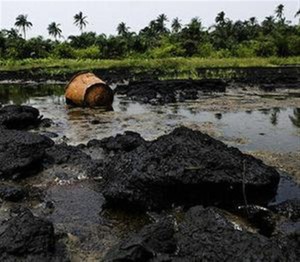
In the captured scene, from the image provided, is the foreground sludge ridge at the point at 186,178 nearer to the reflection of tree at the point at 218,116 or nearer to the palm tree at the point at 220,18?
the reflection of tree at the point at 218,116

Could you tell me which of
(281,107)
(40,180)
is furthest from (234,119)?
(40,180)

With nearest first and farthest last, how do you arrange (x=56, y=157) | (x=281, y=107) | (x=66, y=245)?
(x=66, y=245) → (x=56, y=157) → (x=281, y=107)

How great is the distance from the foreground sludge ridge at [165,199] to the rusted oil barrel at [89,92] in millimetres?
7321

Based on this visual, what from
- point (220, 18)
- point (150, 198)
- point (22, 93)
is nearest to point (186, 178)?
point (150, 198)

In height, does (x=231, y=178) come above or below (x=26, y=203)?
above

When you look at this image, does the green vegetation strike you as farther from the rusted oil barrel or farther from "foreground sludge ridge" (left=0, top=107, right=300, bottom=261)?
"foreground sludge ridge" (left=0, top=107, right=300, bottom=261)

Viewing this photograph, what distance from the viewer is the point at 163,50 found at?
161ft

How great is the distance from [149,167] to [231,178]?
125 cm

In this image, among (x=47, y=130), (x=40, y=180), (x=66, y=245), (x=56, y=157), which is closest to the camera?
(x=66, y=245)

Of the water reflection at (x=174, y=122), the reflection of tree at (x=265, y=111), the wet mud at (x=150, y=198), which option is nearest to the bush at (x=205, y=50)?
the water reflection at (x=174, y=122)

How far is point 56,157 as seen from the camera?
896 centimetres

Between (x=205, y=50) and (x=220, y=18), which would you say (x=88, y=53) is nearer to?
(x=205, y=50)

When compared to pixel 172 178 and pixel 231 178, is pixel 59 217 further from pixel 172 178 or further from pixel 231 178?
pixel 231 178

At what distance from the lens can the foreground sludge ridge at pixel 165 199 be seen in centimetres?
463
